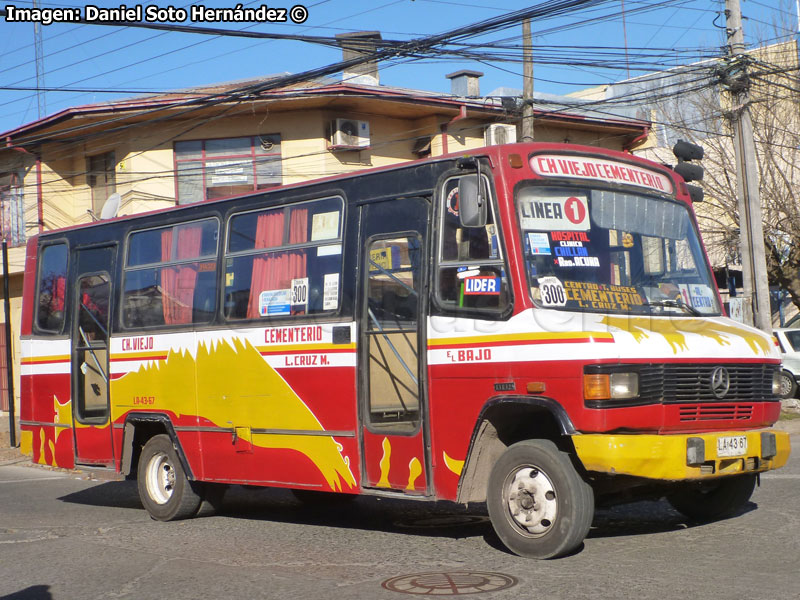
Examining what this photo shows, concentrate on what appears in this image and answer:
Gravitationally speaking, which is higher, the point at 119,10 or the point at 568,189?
the point at 119,10

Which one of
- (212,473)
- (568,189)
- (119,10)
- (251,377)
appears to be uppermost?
(119,10)

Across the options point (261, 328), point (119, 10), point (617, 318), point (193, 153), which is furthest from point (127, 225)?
point (193, 153)

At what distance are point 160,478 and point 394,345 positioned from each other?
3.79m

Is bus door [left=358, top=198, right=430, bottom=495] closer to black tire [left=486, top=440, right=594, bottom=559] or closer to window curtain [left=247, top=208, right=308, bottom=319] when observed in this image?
black tire [left=486, top=440, right=594, bottom=559]

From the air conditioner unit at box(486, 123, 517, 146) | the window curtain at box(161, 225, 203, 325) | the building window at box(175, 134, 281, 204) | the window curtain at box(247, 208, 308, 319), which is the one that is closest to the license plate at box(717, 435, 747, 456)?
the window curtain at box(247, 208, 308, 319)

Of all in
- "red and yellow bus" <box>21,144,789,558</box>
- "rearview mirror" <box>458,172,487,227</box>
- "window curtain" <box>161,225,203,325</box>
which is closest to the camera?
"red and yellow bus" <box>21,144,789,558</box>

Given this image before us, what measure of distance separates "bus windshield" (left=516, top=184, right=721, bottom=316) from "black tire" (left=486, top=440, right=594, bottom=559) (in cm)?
109

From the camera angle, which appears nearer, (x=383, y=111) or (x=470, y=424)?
(x=470, y=424)

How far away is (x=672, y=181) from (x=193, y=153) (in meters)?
17.5

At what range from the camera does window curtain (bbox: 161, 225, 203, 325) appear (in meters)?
10.5

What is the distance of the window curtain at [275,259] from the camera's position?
933 centimetres

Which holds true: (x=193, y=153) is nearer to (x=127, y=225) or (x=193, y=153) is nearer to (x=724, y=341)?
(x=127, y=225)

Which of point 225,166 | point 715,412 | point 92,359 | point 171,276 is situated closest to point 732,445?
point 715,412

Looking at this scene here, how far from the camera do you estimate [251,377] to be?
31.6 ft
